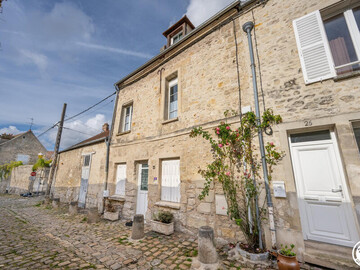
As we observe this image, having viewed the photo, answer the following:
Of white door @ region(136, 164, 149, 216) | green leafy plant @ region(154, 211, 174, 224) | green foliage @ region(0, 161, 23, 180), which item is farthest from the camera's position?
green foliage @ region(0, 161, 23, 180)

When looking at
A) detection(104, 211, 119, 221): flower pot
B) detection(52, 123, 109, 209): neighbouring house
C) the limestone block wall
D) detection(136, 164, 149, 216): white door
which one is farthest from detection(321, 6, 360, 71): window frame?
the limestone block wall

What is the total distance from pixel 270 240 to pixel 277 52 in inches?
160

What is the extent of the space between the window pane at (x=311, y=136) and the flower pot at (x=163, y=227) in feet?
12.1

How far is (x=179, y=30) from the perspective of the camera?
274 inches

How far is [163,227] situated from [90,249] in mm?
1738

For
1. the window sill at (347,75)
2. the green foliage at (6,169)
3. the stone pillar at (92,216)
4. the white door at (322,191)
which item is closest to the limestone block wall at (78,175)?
the stone pillar at (92,216)

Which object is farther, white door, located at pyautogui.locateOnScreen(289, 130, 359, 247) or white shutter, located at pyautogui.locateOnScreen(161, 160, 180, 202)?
white shutter, located at pyautogui.locateOnScreen(161, 160, 180, 202)

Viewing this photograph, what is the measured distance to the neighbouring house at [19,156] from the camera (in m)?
15.7

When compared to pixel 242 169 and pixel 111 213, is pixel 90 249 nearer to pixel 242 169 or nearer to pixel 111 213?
pixel 111 213

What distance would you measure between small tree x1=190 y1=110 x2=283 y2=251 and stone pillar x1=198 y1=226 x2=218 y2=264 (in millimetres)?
685

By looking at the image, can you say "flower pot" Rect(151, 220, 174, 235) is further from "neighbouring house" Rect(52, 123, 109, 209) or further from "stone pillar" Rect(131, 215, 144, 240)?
"neighbouring house" Rect(52, 123, 109, 209)

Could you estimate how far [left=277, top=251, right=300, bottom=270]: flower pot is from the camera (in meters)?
2.38

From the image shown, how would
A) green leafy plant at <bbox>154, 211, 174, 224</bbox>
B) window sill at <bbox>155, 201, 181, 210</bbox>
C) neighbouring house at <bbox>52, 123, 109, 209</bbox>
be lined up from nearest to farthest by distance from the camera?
green leafy plant at <bbox>154, 211, 174, 224</bbox> < window sill at <bbox>155, 201, 181, 210</bbox> < neighbouring house at <bbox>52, 123, 109, 209</bbox>

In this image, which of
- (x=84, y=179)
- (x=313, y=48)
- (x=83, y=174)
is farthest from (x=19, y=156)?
(x=313, y=48)
